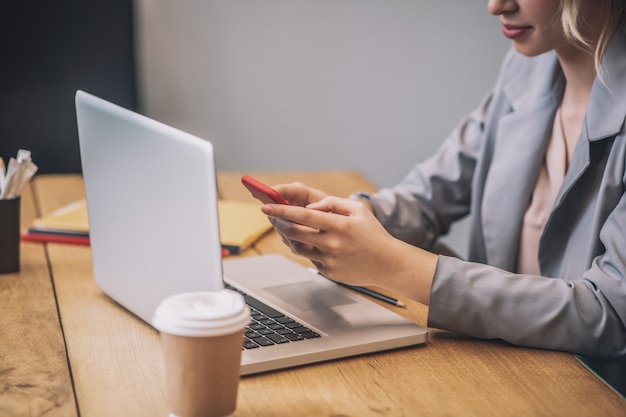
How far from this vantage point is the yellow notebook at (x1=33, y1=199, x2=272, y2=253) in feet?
4.66

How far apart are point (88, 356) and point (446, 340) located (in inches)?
17.1

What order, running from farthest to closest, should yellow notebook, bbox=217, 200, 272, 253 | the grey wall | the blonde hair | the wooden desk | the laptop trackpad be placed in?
1. the grey wall
2. yellow notebook, bbox=217, 200, 272, 253
3. the blonde hair
4. the laptop trackpad
5. the wooden desk

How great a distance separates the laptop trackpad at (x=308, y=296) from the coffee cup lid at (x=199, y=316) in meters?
0.36

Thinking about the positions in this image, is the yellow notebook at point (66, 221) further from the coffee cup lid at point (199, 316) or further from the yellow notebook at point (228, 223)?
the coffee cup lid at point (199, 316)

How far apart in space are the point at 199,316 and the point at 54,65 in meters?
2.09

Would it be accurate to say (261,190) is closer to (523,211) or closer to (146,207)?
(146,207)

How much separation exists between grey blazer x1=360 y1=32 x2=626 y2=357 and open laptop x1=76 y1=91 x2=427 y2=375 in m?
0.11

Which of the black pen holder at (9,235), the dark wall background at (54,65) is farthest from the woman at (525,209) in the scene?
the dark wall background at (54,65)

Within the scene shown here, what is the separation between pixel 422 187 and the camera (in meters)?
1.57

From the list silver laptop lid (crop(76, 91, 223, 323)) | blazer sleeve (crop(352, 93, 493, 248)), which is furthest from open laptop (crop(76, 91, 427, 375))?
blazer sleeve (crop(352, 93, 493, 248))

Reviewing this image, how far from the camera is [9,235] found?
1.23m

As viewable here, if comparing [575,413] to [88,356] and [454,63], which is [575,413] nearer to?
[88,356]

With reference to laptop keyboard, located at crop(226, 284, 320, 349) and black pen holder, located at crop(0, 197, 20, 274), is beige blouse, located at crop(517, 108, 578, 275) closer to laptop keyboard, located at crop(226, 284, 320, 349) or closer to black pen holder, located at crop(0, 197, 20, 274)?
laptop keyboard, located at crop(226, 284, 320, 349)

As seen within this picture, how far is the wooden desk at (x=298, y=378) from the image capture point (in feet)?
2.69
